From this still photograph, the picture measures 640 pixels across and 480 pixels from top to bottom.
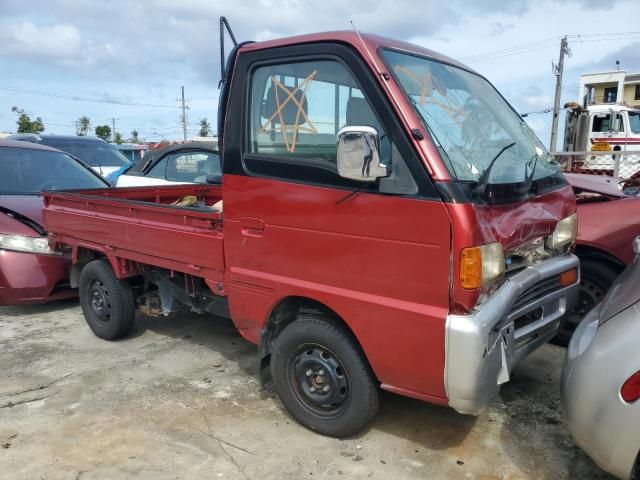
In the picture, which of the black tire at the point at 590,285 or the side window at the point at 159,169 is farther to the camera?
the side window at the point at 159,169

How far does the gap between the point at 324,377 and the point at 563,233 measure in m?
1.74

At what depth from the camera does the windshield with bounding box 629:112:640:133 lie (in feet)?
51.5

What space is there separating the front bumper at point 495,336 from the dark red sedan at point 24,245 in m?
4.34

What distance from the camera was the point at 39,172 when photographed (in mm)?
6480

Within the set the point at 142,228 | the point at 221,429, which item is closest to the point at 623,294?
the point at 221,429

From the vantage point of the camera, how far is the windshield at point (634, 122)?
15703 millimetres

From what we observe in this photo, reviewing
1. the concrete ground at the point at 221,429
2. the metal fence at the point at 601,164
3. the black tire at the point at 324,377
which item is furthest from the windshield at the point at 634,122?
the black tire at the point at 324,377

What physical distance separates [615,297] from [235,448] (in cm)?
225

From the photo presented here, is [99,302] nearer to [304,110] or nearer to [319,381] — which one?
[319,381]

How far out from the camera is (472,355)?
8.05 feet

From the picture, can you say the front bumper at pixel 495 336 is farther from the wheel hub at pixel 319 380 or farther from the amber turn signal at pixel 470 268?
the wheel hub at pixel 319 380

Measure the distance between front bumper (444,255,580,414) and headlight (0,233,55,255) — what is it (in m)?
4.33

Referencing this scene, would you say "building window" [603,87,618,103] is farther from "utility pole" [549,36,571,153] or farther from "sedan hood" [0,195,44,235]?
"sedan hood" [0,195,44,235]

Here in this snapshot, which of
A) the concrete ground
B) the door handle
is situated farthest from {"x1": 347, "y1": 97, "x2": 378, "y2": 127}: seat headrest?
the concrete ground
